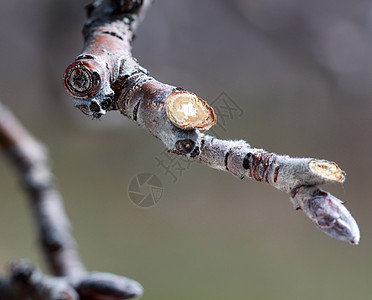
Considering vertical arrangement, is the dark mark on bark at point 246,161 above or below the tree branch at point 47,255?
below

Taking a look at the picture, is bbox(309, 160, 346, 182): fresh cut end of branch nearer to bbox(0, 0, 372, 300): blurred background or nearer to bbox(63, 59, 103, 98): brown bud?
bbox(63, 59, 103, 98): brown bud

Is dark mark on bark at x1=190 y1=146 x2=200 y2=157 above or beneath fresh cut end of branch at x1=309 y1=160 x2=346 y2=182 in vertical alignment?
above

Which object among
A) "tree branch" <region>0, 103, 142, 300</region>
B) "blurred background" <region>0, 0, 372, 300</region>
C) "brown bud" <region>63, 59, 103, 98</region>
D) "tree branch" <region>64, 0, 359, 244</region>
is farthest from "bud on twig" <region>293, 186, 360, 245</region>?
"blurred background" <region>0, 0, 372, 300</region>

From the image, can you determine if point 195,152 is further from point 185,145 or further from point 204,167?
point 204,167

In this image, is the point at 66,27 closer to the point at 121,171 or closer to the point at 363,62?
the point at 121,171

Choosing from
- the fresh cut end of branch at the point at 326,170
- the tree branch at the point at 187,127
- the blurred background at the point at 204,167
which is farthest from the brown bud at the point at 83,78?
the blurred background at the point at 204,167

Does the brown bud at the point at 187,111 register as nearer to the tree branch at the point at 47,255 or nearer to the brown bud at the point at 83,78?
the brown bud at the point at 83,78
